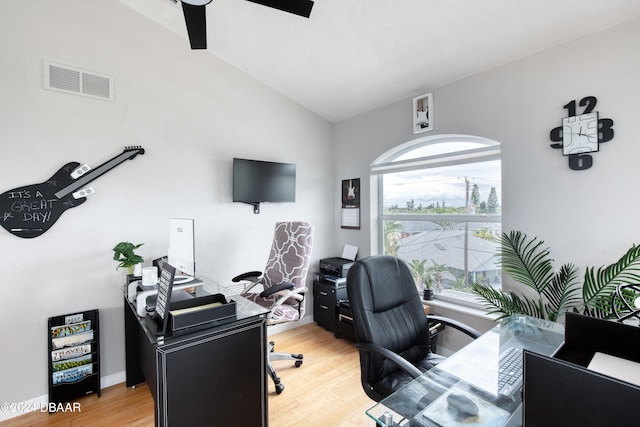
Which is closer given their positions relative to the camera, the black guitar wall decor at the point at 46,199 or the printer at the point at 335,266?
the black guitar wall decor at the point at 46,199

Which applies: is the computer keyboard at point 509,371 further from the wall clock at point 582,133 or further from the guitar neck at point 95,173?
the guitar neck at point 95,173

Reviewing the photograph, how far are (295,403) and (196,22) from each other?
2.59m

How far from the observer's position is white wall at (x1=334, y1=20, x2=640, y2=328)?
182cm

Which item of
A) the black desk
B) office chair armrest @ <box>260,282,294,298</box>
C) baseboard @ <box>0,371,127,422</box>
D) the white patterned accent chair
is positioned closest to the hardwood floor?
baseboard @ <box>0,371,127,422</box>

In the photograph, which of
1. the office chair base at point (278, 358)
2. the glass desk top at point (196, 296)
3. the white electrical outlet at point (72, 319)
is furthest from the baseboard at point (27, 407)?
the office chair base at point (278, 358)

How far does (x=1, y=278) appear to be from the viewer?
6.75 ft

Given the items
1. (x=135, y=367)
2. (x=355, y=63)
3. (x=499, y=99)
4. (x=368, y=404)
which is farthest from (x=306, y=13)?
(x=135, y=367)

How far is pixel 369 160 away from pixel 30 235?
3074 mm

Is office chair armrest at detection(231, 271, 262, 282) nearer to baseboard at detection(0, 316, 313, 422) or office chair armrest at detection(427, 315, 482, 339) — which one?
baseboard at detection(0, 316, 313, 422)

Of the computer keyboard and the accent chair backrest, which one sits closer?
the computer keyboard

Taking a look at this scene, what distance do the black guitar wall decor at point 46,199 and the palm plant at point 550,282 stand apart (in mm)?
3164

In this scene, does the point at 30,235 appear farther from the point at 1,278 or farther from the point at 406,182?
the point at 406,182

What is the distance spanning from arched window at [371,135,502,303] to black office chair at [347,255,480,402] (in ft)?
3.43

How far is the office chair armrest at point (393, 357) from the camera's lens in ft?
4.42
